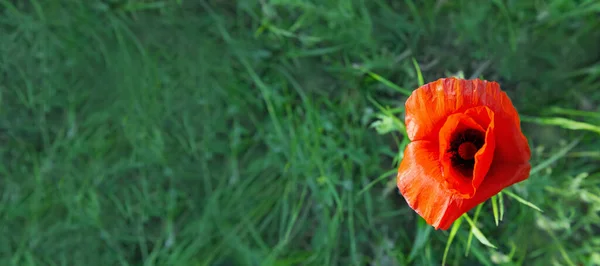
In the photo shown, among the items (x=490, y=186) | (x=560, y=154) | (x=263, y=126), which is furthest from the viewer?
(x=263, y=126)

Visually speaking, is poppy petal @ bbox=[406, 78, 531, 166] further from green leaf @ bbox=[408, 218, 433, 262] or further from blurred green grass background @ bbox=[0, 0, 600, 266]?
green leaf @ bbox=[408, 218, 433, 262]

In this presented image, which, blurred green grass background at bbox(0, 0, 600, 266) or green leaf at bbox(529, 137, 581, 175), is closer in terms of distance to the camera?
green leaf at bbox(529, 137, 581, 175)

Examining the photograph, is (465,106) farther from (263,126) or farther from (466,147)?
(263,126)

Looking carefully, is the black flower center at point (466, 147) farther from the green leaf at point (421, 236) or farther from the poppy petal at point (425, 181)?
the green leaf at point (421, 236)

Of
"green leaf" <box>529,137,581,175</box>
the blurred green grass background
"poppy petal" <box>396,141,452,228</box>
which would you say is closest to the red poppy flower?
"poppy petal" <box>396,141,452,228</box>

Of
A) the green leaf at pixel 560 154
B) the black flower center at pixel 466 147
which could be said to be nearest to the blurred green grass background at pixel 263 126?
the green leaf at pixel 560 154

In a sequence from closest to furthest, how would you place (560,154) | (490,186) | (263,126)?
(490,186) → (560,154) → (263,126)

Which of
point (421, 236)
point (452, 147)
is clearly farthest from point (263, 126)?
point (452, 147)
